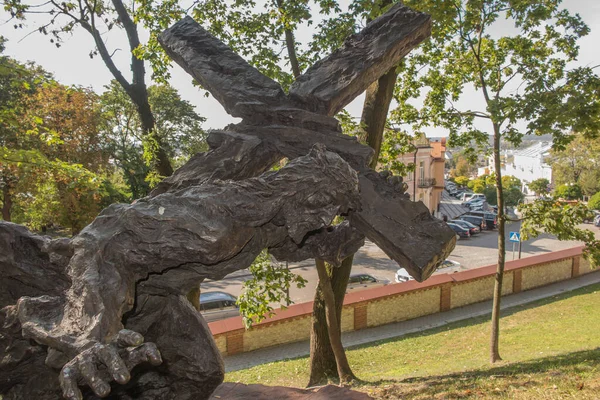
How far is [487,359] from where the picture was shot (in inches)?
381

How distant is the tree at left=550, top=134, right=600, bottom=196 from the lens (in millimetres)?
32500

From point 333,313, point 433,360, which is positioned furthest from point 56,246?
point 433,360

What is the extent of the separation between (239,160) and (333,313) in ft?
16.8

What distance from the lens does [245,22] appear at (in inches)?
341

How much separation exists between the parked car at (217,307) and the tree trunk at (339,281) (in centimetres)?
691

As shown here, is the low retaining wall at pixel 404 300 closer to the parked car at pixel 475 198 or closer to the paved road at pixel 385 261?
the paved road at pixel 385 261

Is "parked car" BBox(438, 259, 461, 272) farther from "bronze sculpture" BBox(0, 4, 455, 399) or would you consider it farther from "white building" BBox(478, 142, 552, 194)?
"white building" BBox(478, 142, 552, 194)

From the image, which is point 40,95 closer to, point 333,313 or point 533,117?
point 333,313

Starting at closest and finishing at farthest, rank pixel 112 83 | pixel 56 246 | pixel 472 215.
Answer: pixel 56 246, pixel 112 83, pixel 472 215

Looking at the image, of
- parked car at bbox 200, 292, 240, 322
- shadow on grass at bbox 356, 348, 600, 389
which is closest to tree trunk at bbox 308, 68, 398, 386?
shadow on grass at bbox 356, 348, 600, 389

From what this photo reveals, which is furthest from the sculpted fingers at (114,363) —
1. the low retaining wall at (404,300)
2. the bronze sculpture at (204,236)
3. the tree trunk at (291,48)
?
the low retaining wall at (404,300)

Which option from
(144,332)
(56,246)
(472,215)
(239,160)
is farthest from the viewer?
(472,215)

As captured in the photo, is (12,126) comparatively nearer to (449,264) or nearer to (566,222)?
(566,222)

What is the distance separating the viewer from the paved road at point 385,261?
64.2 feet
